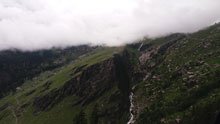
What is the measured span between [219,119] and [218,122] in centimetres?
119

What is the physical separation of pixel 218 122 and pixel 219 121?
0.60 m

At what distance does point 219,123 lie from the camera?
15912 centimetres

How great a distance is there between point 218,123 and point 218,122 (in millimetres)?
584

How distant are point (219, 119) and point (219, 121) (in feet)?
3.51

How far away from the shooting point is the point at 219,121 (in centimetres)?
15962

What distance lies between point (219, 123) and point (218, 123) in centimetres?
46

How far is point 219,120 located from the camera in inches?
6294

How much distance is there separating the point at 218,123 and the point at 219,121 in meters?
0.78

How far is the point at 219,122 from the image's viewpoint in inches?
6270

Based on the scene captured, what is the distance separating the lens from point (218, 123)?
6280 inches

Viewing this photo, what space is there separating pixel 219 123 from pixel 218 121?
1466mm

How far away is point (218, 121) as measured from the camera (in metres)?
160

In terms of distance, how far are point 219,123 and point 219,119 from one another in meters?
1.85
